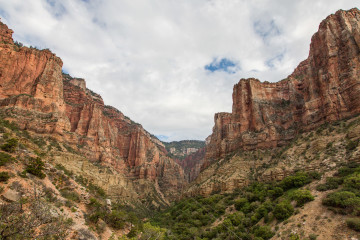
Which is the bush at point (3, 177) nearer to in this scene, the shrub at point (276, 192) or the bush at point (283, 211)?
the bush at point (283, 211)

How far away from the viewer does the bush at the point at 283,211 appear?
25967 millimetres

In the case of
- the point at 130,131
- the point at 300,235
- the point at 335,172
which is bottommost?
the point at 300,235

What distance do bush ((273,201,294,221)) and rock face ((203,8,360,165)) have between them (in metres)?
28.1

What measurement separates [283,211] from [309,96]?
37.5 m

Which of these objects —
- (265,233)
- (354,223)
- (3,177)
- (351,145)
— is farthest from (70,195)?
(351,145)

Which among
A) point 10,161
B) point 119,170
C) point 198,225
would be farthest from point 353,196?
point 119,170

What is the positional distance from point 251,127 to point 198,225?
3595cm

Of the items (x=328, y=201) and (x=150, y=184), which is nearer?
(x=328, y=201)

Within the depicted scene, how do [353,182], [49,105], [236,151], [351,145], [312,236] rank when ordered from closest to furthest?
[312,236] < [353,182] < [351,145] < [49,105] < [236,151]

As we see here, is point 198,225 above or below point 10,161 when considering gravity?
below

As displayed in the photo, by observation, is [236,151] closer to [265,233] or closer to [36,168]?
[265,233]

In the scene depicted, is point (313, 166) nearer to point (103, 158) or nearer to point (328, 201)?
point (328, 201)

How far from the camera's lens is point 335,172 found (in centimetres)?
3017

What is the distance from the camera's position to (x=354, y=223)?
17.9 metres
